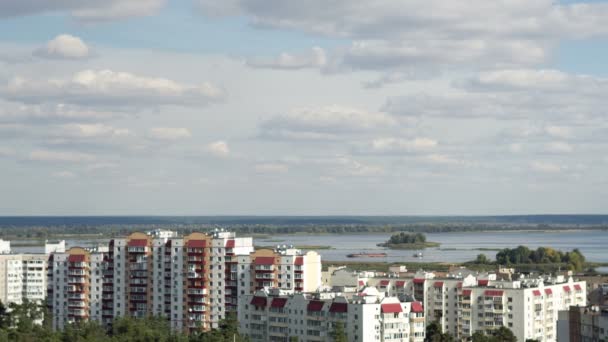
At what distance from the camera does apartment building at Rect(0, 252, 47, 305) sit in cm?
4703

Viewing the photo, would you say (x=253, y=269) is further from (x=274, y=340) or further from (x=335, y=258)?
(x=335, y=258)

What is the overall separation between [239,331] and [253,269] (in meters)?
5.09

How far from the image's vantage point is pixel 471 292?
130 ft

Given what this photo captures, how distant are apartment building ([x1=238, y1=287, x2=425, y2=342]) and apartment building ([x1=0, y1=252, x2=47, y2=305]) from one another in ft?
45.1

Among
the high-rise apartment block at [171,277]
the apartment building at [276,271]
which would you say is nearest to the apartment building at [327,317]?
the apartment building at [276,271]

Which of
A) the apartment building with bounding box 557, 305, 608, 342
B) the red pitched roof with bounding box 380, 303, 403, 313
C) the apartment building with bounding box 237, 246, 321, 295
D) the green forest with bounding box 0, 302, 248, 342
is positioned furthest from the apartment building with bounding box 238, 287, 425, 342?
the apartment building with bounding box 557, 305, 608, 342

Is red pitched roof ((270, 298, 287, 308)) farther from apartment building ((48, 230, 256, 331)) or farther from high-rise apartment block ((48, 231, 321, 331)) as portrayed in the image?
apartment building ((48, 230, 256, 331))

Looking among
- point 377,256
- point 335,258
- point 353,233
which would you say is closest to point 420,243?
point 377,256

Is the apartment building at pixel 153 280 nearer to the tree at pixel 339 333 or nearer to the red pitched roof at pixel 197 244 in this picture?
the red pitched roof at pixel 197 244

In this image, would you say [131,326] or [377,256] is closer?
[131,326]

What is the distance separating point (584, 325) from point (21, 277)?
88.8 ft

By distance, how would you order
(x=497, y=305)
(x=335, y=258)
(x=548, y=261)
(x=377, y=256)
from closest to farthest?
1. (x=497, y=305)
2. (x=548, y=261)
3. (x=335, y=258)
4. (x=377, y=256)

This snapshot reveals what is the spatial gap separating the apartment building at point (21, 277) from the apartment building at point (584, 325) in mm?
24909

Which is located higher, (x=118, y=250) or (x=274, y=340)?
(x=118, y=250)
